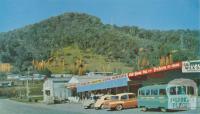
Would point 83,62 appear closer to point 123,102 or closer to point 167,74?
point 123,102

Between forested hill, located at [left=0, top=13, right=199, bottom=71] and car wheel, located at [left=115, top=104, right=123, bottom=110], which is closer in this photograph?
forested hill, located at [left=0, top=13, right=199, bottom=71]

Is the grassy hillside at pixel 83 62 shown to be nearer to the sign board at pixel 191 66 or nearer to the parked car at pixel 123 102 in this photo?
the parked car at pixel 123 102

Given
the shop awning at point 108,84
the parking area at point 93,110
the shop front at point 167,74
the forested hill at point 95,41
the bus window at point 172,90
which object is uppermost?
the forested hill at point 95,41

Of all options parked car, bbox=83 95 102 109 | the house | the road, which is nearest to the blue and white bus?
the road

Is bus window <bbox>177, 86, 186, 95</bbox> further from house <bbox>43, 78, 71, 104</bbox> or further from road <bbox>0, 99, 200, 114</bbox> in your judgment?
house <bbox>43, 78, 71, 104</bbox>

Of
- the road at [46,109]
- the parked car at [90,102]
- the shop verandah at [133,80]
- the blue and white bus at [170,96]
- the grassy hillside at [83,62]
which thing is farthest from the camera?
the parked car at [90,102]

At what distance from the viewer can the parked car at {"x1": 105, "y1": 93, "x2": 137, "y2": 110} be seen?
8038 millimetres

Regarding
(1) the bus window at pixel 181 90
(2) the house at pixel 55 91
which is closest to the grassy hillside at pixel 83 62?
(2) the house at pixel 55 91

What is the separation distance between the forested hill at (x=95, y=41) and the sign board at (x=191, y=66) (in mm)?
90

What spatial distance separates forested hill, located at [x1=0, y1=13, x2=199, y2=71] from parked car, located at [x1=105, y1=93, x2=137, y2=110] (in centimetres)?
47

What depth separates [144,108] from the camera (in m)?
8.02

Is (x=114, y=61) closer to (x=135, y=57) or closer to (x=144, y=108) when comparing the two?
(x=135, y=57)

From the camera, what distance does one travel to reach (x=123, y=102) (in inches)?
316

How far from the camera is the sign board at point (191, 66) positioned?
7683mm
